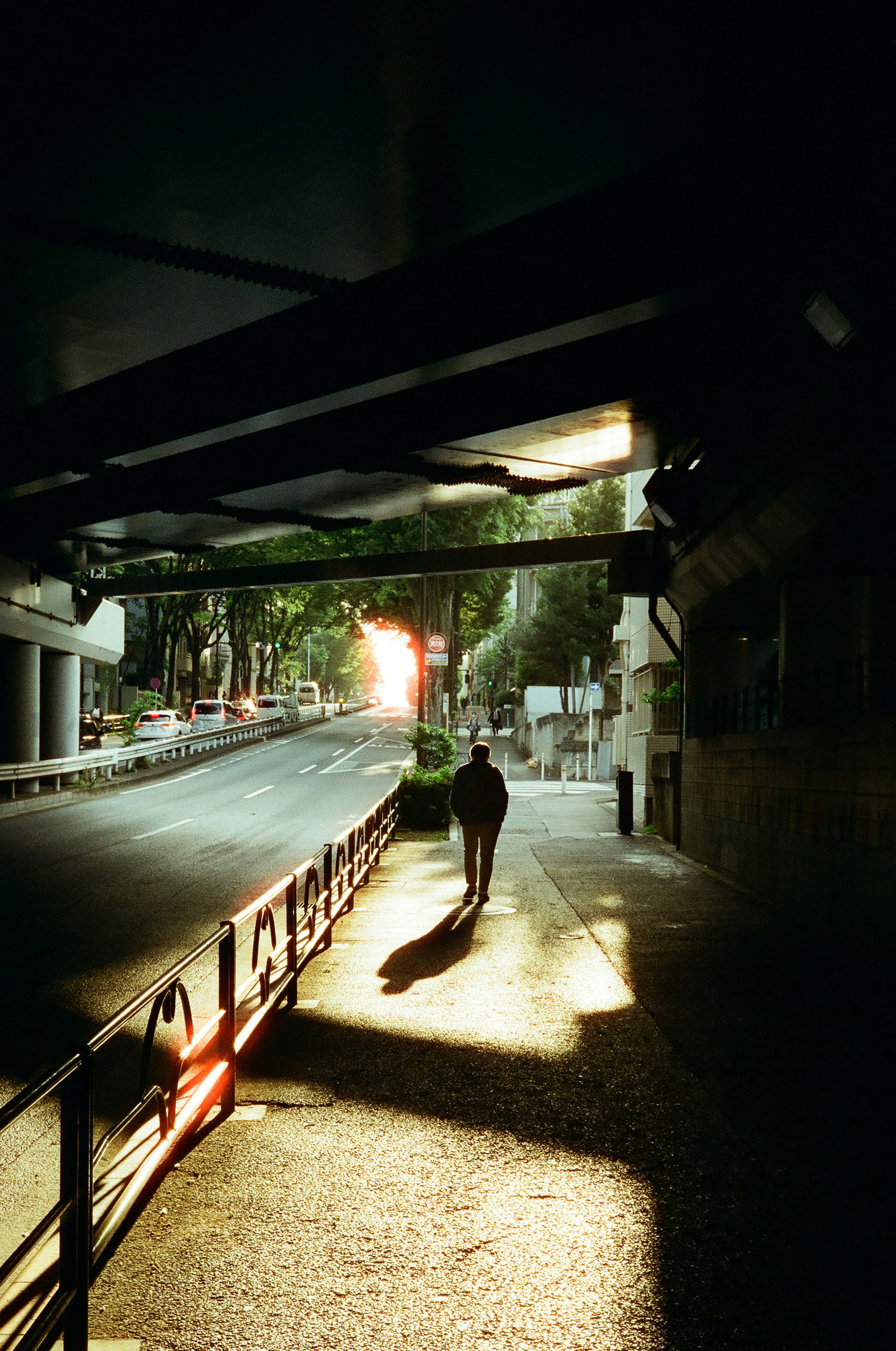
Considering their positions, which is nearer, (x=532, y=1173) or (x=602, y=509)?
(x=532, y=1173)

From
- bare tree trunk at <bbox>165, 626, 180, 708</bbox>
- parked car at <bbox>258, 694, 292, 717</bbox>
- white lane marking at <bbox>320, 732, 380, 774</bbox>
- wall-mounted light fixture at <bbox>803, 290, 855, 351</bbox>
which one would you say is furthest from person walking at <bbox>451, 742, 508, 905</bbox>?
parked car at <bbox>258, 694, 292, 717</bbox>

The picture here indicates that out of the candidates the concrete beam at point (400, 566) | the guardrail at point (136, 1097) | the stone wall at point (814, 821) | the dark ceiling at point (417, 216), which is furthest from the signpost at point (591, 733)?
the guardrail at point (136, 1097)

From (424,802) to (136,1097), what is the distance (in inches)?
696

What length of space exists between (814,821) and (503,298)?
652cm

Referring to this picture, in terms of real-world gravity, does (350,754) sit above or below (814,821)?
below

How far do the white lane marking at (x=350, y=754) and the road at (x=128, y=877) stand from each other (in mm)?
1771

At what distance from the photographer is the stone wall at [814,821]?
10.0 meters

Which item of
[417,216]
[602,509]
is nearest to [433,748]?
[417,216]

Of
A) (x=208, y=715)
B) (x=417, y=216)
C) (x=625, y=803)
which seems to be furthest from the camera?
(x=208, y=715)

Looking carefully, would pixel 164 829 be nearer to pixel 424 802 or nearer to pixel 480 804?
pixel 424 802

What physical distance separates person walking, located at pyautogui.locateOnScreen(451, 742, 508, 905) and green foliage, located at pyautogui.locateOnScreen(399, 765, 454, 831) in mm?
9971

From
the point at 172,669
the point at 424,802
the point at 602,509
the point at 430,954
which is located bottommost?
the point at 430,954

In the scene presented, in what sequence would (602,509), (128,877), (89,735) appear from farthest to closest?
(602,509)
(89,735)
(128,877)

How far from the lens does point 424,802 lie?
24.1 m
